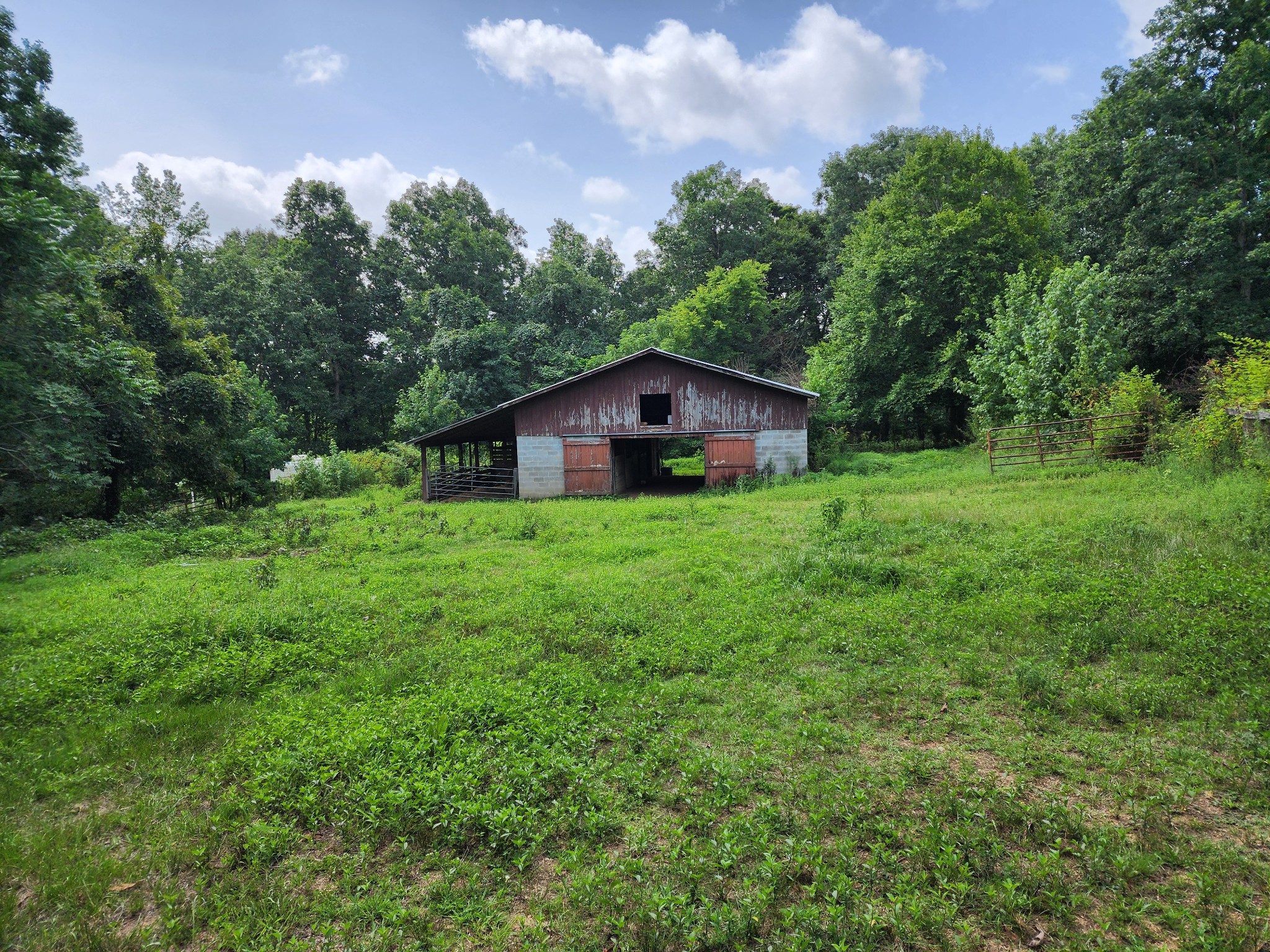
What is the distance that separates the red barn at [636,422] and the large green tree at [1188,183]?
49.1 feet

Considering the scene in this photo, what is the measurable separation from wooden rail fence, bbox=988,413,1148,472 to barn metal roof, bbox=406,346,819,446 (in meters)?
6.37

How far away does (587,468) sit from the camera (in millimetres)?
22078

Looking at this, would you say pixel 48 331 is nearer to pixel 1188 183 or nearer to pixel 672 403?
pixel 672 403

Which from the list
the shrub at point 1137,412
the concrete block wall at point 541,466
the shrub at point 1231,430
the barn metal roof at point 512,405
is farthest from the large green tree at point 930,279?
the concrete block wall at point 541,466

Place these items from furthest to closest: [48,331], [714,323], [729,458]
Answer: [714,323]
[729,458]
[48,331]

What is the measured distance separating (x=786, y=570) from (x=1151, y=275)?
25.5 meters

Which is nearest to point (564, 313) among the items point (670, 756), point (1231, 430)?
point (1231, 430)

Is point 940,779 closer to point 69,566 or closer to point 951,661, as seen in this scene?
point 951,661

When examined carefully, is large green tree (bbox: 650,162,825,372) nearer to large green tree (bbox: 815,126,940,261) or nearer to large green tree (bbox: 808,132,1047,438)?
large green tree (bbox: 815,126,940,261)

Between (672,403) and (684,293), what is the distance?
3288 centimetres

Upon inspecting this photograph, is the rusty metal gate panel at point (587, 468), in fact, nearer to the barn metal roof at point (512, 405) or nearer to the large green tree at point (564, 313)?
the barn metal roof at point (512, 405)

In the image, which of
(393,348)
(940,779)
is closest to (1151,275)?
(940,779)

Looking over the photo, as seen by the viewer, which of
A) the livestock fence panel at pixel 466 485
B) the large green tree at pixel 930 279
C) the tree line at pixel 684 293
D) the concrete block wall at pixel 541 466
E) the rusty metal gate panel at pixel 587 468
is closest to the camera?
the tree line at pixel 684 293

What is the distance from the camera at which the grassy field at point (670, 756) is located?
9.87 feet
